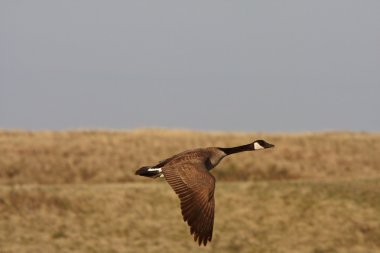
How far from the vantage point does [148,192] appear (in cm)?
3022

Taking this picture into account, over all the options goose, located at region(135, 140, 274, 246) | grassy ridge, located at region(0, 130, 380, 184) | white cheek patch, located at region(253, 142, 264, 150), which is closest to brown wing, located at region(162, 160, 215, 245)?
goose, located at region(135, 140, 274, 246)

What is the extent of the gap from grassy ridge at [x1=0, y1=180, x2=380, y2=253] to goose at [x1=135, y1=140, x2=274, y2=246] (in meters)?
11.2

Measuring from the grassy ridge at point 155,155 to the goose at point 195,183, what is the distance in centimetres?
2148

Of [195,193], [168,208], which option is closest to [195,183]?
[195,193]

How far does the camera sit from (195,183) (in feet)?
42.3

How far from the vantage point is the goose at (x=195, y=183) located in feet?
39.5

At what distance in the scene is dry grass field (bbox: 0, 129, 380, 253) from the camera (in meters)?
26.1

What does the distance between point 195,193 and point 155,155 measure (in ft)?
94.2

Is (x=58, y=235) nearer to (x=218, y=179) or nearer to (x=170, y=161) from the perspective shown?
(x=218, y=179)

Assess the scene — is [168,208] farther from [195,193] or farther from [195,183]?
[195,193]

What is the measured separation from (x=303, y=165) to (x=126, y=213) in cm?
1255

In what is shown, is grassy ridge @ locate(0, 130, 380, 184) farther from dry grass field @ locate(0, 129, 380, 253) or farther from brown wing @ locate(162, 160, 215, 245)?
brown wing @ locate(162, 160, 215, 245)

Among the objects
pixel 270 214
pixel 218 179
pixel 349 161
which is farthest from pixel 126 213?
pixel 349 161

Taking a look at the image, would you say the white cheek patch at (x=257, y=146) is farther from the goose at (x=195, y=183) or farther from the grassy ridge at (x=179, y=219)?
the grassy ridge at (x=179, y=219)
